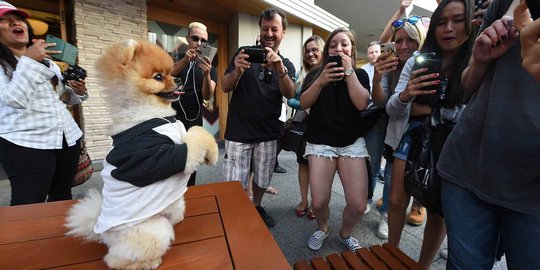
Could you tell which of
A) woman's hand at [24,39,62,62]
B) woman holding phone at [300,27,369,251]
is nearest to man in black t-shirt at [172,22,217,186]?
woman's hand at [24,39,62,62]

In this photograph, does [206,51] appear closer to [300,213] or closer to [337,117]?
[337,117]

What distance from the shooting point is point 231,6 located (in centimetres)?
540

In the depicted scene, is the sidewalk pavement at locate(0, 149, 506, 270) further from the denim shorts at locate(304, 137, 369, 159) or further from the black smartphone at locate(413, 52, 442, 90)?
the black smartphone at locate(413, 52, 442, 90)

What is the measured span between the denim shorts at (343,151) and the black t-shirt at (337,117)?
4 centimetres

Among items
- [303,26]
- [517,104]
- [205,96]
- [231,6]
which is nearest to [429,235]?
[517,104]

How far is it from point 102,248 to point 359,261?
1.20m

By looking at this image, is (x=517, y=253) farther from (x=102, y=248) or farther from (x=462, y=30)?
(x=102, y=248)

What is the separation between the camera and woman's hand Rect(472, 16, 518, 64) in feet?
3.09

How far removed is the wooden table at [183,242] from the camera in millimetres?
928

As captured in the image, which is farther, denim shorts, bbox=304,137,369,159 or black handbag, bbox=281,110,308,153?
black handbag, bbox=281,110,308,153

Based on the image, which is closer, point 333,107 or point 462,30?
point 462,30

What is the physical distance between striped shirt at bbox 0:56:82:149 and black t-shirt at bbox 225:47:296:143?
1389 millimetres

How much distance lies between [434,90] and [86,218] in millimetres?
1922

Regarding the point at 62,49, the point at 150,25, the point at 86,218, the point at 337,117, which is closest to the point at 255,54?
the point at 337,117
